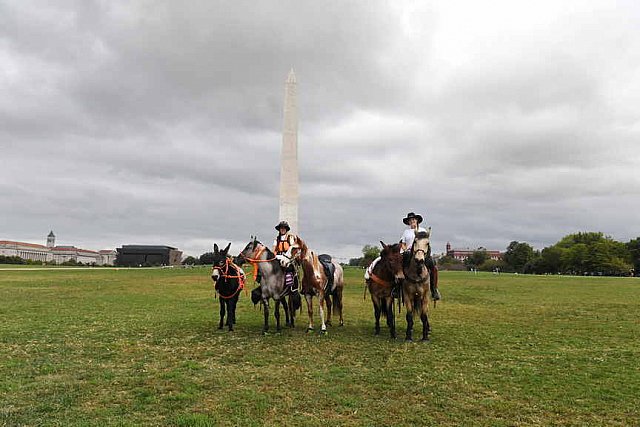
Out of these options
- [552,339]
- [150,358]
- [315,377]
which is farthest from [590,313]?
[150,358]

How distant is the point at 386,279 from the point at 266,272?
10.5ft

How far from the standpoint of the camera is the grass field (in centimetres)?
636

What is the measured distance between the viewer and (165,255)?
140 metres

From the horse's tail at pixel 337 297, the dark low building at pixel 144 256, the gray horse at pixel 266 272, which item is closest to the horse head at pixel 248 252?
the gray horse at pixel 266 272

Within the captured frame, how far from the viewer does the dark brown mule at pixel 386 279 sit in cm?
1163

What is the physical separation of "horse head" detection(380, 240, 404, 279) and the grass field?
5.67 feet

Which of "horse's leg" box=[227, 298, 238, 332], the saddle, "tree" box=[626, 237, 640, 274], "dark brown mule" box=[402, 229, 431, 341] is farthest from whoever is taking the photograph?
"tree" box=[626, 237, 640, 274]

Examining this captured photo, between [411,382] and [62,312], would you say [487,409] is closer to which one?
[411,382]

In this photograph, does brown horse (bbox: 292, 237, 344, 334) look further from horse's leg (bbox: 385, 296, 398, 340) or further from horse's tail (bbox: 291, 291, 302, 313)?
horse's leg (bbox: 385, 296, 398, 340)

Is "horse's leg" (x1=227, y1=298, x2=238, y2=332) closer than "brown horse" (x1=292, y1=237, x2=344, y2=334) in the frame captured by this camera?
No

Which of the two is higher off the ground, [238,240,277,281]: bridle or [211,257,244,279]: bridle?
[238,240,277,281]: bridle

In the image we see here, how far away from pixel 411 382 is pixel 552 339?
6.28m

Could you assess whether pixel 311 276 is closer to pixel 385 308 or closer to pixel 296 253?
pixel 296 253

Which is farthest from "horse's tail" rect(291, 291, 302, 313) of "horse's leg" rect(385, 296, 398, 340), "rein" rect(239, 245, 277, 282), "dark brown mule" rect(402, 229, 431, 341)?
"dark brown mule" rect(402, 229, 431, 341)
